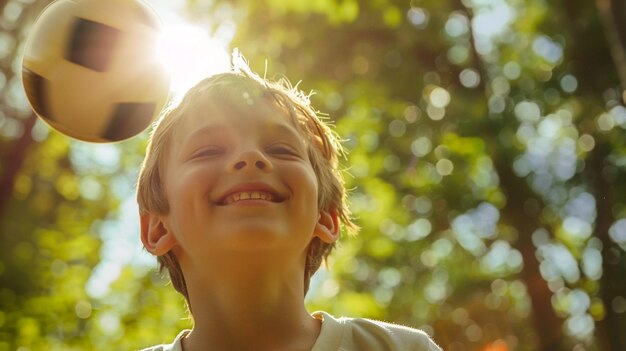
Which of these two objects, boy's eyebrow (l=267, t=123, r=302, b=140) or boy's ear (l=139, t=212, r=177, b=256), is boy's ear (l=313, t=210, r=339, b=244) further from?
boy's ear (l=139, t=212, r=177, b=256)

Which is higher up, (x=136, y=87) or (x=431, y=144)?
(x=136, y=87)

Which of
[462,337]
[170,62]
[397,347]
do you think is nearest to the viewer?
[397,347]

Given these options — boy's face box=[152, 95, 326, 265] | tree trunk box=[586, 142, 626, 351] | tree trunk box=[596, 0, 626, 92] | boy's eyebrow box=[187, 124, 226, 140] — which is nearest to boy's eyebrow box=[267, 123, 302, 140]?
boy's face box=[152, 95, 326, 265]

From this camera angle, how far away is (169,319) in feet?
50.9

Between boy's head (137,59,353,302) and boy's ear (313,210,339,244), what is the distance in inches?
0.5

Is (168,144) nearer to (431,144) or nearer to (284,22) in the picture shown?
(284,22)

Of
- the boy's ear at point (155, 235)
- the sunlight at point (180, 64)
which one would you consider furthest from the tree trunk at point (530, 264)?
the boy's ear at point (155, 235)

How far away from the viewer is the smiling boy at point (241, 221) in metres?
2.84

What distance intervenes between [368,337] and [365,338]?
0.04 feet

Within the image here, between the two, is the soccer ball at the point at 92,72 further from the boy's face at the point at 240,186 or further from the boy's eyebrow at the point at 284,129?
the boy's eyebrow at the point at 284,129

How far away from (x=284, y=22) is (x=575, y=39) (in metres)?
3.94

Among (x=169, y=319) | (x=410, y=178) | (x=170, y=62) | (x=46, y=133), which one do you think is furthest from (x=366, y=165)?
(x=170, y=62)

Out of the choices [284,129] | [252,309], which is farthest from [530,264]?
[252,309]

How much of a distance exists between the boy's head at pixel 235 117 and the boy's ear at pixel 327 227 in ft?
A: 0.04
